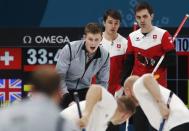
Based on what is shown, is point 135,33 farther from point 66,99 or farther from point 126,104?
point 126,104

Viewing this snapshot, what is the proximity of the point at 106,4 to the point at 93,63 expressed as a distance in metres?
2.66

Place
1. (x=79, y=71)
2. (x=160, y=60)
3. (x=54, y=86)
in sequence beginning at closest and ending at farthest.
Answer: (x=54, y=86) < (x=79, y=71) < (x=160, y=60)

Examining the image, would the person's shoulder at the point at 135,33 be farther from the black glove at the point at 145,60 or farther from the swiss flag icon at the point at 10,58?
the swiss flag icon at the point at 10,58

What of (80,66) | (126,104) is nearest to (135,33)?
(80,66)

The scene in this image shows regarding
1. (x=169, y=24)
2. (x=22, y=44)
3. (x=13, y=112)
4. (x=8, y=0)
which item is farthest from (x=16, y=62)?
(x=13, y=112)

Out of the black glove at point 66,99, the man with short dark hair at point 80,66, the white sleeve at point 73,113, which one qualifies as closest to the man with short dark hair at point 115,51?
the man with short dark hair at point 80,66

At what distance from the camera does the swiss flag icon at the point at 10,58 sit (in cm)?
952

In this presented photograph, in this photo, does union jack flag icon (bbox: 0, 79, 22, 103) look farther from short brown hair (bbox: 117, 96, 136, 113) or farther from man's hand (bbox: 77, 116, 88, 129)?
man's hand (bbox: 77, 116, 88, 129)

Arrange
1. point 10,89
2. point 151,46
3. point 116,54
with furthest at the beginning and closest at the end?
point 10,89 < point 116,54 < point 151,46

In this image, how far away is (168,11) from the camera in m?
10.4

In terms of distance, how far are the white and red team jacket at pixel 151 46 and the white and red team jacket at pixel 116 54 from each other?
0.31 m

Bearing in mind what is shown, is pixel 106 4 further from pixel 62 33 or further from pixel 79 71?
pixel 79 71

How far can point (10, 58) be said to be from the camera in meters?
9.55

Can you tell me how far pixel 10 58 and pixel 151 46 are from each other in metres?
A: 1.85
